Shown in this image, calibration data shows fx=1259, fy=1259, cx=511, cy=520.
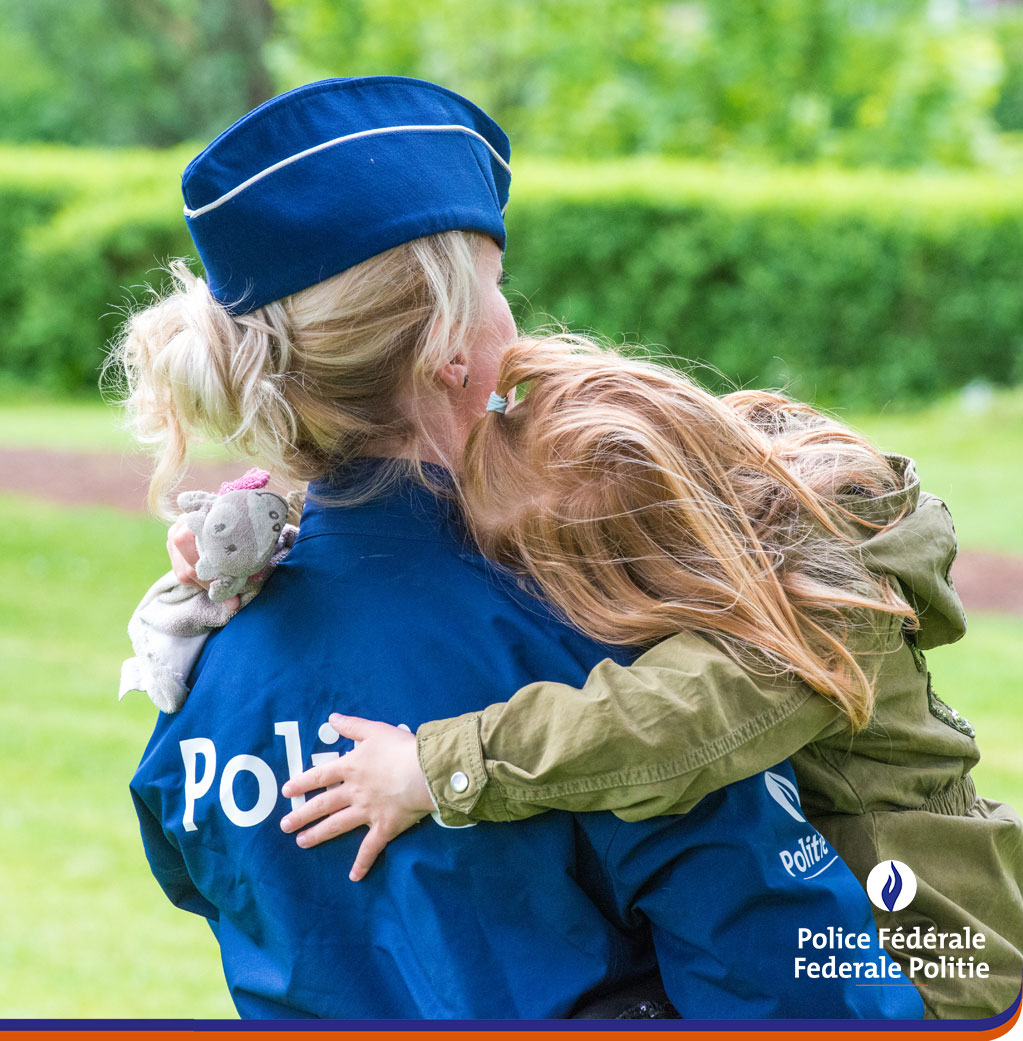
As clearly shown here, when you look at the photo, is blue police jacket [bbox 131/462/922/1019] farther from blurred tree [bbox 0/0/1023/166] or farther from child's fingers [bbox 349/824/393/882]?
blurred tree [bbox 0/0/1023/166]

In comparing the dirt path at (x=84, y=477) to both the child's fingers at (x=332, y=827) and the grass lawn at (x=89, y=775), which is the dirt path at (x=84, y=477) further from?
the child's fingers at (x=332, y=827)

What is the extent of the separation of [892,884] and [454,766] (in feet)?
2.08

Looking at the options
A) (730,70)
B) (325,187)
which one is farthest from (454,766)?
(730,70)

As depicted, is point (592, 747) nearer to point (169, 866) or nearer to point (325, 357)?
point (325, 357)

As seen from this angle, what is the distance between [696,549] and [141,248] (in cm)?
1266

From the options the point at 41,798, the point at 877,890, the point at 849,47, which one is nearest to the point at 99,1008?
the point at 41,798

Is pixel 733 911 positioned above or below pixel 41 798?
above

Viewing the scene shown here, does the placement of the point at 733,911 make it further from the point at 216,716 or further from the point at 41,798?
the point at 41,798

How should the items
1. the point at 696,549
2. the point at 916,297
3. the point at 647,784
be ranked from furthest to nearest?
the point at 916,297, the point at 696,549, the point at 647,784

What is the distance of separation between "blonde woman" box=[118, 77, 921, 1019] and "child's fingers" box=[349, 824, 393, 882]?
2 cm

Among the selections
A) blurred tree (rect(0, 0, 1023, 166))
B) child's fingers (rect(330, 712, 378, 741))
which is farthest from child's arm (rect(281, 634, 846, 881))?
blurred tree (rect(0, 0, 1023, 166))

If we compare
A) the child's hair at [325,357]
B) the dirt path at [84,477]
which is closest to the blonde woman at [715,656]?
the child's hair at [325,357]

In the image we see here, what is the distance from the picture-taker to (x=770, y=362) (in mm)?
11953

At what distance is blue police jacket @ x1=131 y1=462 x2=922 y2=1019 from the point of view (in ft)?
4.96
